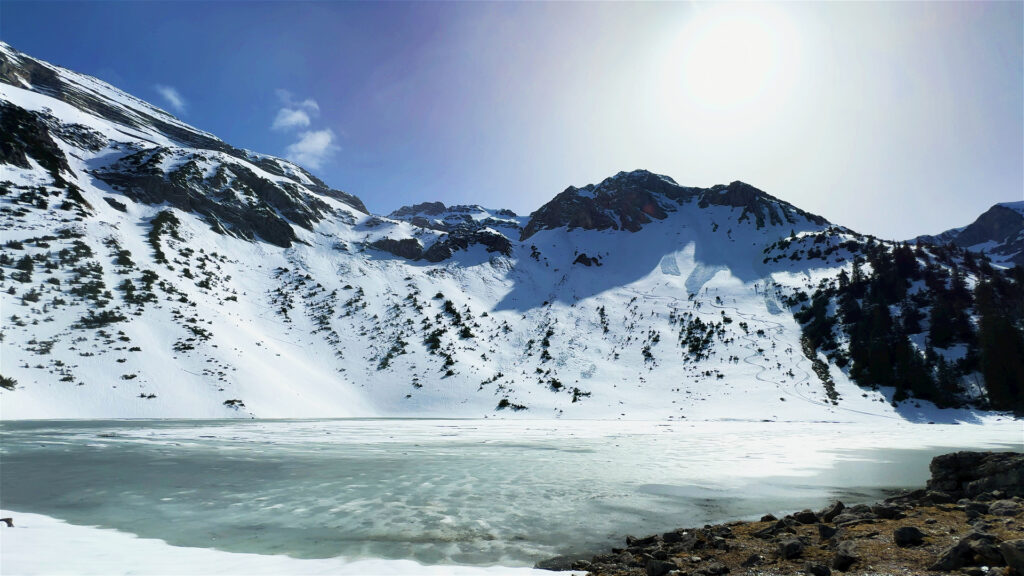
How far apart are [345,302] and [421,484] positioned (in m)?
73.5

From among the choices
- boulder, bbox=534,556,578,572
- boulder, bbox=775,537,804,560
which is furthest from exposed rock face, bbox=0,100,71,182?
boulder, bbox=775,537,804,560

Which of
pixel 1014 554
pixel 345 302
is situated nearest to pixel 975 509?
pixel 1014 554

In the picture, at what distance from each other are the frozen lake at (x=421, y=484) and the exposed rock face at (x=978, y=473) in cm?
186

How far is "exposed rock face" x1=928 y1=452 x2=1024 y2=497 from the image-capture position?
15.1 metres

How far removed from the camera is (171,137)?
164250 mm

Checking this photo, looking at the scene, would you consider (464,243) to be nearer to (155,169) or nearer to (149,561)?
(155,169)

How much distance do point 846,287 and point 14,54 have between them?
241m

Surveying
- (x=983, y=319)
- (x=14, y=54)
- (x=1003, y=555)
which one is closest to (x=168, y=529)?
(x=1003, y=555)

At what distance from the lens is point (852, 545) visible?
30.6 ft

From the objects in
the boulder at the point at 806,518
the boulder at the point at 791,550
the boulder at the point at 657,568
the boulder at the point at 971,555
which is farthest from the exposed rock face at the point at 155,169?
the boulder at the point at 971,555

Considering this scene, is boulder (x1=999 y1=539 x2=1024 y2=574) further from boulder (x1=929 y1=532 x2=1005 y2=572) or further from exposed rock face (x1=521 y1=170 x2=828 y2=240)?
exposed rock face (x1=521 y1=170 x2=828 y2=240)

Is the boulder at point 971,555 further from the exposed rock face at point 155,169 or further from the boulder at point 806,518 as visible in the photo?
the exposed rock face at point 155,169

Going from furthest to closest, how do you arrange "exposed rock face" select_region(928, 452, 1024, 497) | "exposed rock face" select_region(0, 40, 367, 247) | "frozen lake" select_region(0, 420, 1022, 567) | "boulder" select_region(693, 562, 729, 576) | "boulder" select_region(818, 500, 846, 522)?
"exposed rock face" select_region(0, 40, 367, 247) → "exposed rock face" select_region(928, 452, 1024, 497) → "boulder" select_region(818, 500, 846, 522) → "frozen lake" select_region(0, 420, 1022, 567) → "boulder" select_region(693, 562, 729, 576)

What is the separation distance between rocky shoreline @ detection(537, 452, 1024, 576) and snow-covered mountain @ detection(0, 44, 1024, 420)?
147 ft
